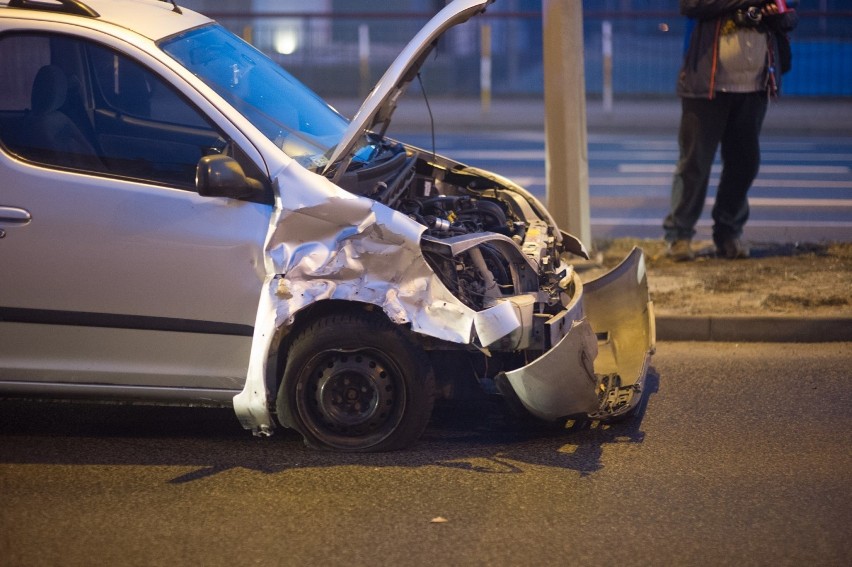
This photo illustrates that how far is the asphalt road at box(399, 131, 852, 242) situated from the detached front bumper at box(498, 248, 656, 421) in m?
3.55

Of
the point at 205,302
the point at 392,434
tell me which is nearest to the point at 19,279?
the point at 205,302

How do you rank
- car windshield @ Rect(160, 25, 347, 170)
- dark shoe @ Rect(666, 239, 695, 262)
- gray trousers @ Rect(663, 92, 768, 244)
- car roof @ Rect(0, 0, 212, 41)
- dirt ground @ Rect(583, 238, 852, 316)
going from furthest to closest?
dark shoe @ Rect(666, 239, 695, 262), gray trousers @ Rect(663, 92, 768, 244), dirt ground @ Rect(583, 238, 852, 316), car windshield @ Rect(160, 25, 347, 170), car roof @ Rect(0, 0, 212, 41)

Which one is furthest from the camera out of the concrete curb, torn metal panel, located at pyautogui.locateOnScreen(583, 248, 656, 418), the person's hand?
the person's hand

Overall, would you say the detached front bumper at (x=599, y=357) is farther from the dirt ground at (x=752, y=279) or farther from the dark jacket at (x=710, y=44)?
the dark jacket at (x=710, y=44)

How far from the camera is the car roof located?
16.5 ft

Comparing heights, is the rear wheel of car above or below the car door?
below

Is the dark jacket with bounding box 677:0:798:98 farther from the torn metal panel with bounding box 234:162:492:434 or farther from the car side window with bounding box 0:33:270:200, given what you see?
the car side window with bounding box 0:33:270:200

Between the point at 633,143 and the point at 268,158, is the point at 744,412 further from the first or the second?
the point at 633,143

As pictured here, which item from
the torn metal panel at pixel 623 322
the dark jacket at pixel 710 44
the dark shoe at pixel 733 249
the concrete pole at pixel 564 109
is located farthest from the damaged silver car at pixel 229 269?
the dark shoe at pixel 733 249

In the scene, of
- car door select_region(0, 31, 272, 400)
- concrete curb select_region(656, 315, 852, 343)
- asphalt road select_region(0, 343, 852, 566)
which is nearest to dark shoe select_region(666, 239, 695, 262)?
concrete curb select_region(656, 315, 852, 343)

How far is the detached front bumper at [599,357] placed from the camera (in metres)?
4.80

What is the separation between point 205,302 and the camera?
4855 millimetres

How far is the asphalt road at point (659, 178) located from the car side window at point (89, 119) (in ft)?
17.3

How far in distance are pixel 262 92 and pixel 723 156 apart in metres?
3.92
